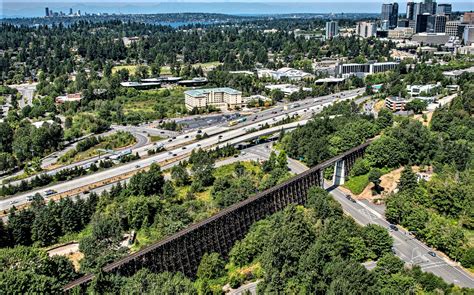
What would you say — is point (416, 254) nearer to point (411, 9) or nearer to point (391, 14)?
point (391, 14)

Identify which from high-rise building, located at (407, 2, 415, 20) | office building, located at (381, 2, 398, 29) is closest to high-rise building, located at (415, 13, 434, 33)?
office building, located at (381, 2, 398, 29)

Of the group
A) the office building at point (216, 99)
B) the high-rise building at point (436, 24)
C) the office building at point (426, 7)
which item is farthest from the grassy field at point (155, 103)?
the office building at point (426, 7)

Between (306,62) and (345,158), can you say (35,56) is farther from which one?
(345,158)

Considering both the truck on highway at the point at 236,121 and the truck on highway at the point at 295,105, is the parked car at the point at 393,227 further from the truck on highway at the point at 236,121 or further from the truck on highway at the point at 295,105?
the truck on highway at the point at 295,105

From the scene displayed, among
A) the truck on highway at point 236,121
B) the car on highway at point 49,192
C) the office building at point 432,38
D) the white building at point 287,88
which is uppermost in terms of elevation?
the office building at point 432,38

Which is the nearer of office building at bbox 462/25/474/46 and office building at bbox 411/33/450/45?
office building at bbox 462/25/474/46

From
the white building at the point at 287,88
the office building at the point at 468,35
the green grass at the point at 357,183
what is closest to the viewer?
the green grass at the point at 357,183

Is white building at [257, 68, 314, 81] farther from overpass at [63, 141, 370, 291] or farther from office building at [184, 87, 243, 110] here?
overpass at [63, 141, 370, 291]
